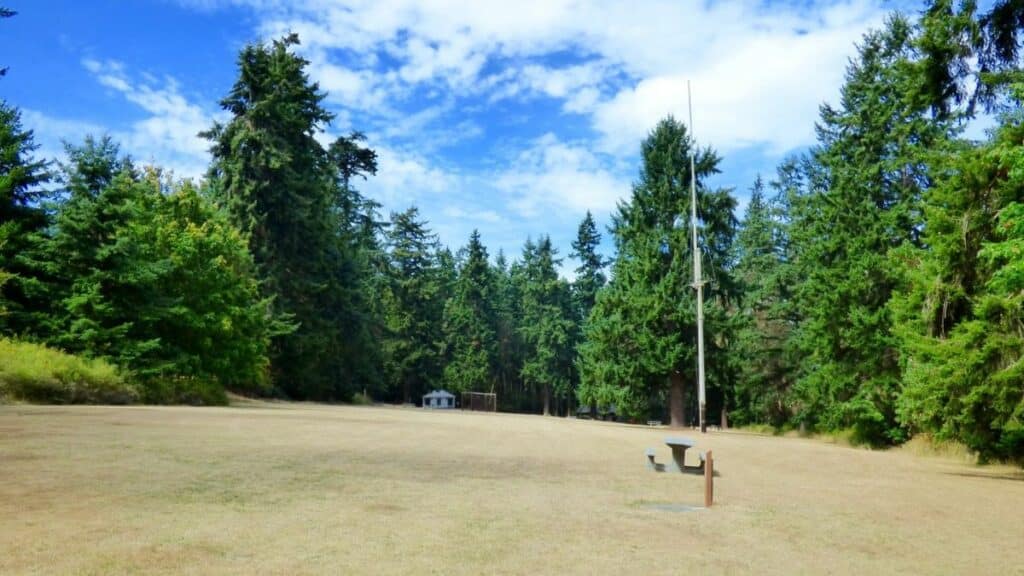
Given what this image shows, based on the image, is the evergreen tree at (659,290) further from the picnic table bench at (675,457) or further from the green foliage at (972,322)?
the picnic table bench at (675,457)

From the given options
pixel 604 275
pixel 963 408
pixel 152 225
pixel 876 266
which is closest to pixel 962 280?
pixel 963 408

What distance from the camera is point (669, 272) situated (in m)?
36.5

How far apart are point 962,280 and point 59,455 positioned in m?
17.6

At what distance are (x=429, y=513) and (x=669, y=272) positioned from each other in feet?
99.1

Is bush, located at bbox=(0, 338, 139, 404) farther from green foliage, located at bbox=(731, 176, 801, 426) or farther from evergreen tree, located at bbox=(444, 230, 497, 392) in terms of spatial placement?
evergreen tree, located at bbox=(444, 230, 497, 392)

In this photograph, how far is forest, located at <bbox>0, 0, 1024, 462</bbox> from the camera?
1503 cm

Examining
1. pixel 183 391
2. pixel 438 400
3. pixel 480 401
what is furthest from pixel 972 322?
pixel 480 401

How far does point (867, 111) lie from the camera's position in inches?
1298

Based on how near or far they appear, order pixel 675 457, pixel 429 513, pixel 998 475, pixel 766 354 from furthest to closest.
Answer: pixel 766 354
pixel 998 475
pixel 675 457
pixel 429 513

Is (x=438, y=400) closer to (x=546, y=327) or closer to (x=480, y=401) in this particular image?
(x=480, y=401)

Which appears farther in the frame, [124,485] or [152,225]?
[152,225]

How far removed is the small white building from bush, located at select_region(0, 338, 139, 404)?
139ft

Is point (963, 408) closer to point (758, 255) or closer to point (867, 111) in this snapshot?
point (867, 111)

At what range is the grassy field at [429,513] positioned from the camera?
588cm
